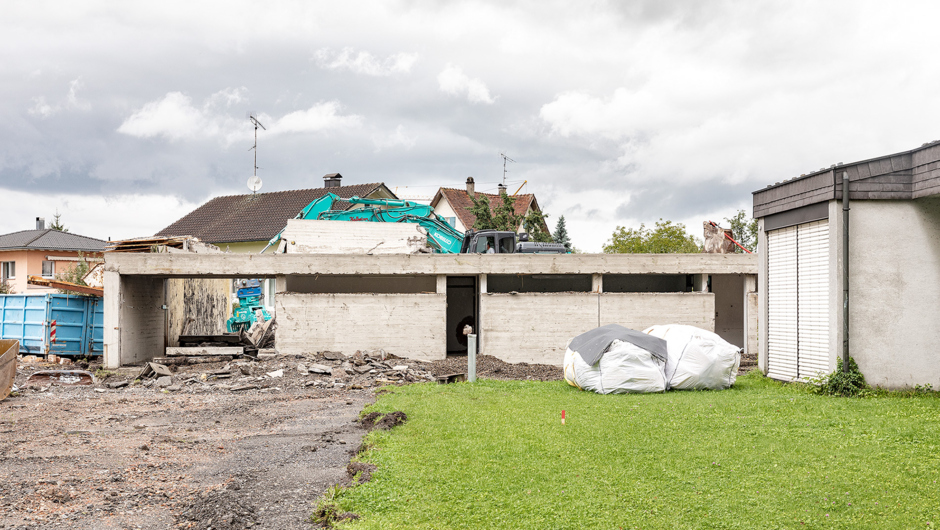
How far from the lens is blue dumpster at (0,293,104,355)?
2161cm

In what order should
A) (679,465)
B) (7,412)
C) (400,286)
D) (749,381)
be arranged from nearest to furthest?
(679,465)
(7,412)
(749,381)
(400,286)

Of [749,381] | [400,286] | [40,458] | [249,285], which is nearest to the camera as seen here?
[40,458]

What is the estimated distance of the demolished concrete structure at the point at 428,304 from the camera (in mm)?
21297

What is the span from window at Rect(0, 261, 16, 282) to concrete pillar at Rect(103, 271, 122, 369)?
23.2m

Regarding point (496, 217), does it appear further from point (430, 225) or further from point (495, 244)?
point (495, 244)

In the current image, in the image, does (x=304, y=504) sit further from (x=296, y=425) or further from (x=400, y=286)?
(x=400, y=286)

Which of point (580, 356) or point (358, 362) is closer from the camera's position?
point (580, 356)

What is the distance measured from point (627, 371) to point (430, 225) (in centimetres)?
1302

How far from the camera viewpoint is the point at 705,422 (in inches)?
390

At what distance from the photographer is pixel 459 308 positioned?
2614cm

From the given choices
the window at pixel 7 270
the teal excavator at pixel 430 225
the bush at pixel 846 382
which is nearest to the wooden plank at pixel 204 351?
the teal excavator at pixel 430 225

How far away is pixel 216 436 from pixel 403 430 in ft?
10.3

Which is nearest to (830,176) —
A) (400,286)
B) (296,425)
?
(296,425)

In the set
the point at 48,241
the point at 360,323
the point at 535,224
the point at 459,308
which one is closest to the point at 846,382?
the point at 360,323
